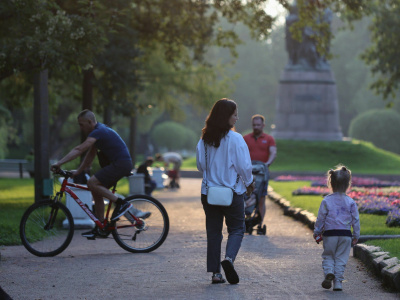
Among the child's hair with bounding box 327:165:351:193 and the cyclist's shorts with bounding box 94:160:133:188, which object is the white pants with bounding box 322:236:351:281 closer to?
the child's hair with bounding box 327:165:351:193

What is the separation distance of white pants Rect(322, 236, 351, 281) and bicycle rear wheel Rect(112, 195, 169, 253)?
135 inches

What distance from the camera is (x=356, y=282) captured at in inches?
332

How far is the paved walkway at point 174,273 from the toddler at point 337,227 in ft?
0.82

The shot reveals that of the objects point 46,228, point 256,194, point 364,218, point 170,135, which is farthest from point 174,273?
point 170,135

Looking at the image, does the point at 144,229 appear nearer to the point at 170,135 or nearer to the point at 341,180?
the point at 341,180

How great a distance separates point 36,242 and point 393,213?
552cm

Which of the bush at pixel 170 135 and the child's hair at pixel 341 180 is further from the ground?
the child's hair at pixel 341 180

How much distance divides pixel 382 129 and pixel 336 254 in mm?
64509

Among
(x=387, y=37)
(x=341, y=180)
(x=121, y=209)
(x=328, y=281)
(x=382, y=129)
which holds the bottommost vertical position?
(x=382, y=129)

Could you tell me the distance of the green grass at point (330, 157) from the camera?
41.6 m

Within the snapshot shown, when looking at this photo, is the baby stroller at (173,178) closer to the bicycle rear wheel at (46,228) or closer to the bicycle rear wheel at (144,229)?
the bicycle rear wheel at (144,229)

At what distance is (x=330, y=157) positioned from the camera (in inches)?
1662

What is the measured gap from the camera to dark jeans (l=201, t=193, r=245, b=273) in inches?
324

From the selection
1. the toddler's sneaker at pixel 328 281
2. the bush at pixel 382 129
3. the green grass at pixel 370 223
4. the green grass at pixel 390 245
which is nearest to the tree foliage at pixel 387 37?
the green grass at pixel 370 223
